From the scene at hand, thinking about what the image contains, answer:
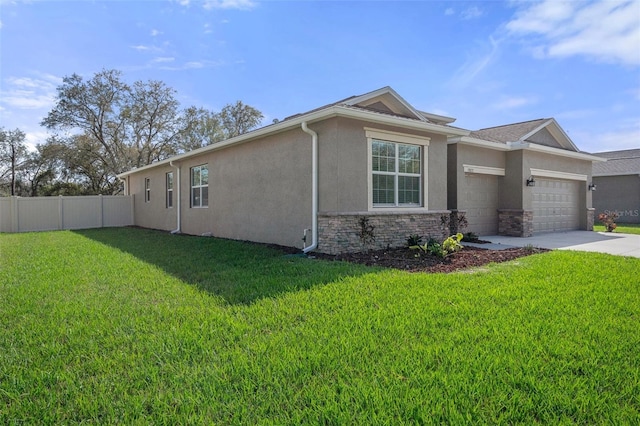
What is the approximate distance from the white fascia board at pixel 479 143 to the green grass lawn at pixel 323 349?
255 inches

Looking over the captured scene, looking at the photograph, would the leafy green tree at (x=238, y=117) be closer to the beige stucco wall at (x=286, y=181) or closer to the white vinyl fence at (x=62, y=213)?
the white vinyl fence at (x=62, y=213)

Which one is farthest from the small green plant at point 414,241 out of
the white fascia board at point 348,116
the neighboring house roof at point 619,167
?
the neighboring house roof at point 619,167

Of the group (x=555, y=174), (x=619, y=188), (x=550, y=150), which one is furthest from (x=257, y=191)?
(x=619, y=188)

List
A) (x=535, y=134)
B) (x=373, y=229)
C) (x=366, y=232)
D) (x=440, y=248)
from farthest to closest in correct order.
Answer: (x=535, y=134), (x=373, y=229), (x=366, y=232), (x=440, y=248)

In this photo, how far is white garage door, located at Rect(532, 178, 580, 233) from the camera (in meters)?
14.0

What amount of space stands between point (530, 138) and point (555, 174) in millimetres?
1788

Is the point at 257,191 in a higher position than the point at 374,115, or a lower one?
lower

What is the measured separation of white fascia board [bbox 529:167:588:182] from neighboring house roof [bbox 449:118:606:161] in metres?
0.72

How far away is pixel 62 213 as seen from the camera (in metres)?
19.1

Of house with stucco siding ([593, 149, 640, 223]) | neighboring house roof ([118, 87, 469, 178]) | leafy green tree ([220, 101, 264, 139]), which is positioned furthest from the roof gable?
leafy green tree ([220, 101, 264, 139])

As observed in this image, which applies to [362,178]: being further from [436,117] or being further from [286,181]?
[436,117]

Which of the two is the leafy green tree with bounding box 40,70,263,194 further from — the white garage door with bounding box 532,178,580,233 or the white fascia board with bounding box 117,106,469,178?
the white garage door with bounding box 532,178,580,233

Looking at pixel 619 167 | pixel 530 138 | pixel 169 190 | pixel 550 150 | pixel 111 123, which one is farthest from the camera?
pixel 111 123

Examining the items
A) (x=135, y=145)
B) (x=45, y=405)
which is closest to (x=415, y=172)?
(x=45, y=405)
